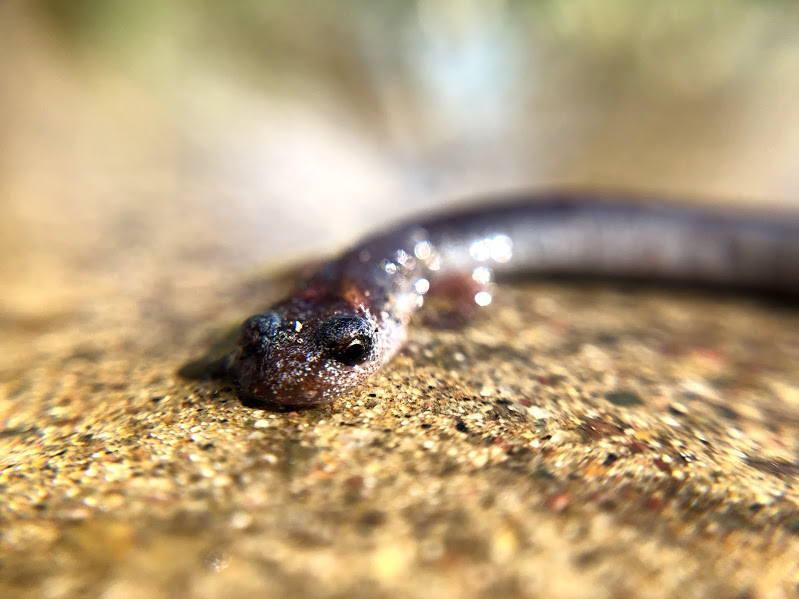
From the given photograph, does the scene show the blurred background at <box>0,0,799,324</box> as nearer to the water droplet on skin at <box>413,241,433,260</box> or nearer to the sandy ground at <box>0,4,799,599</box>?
the water droplet on skin at <box>413,241,433,260</box>

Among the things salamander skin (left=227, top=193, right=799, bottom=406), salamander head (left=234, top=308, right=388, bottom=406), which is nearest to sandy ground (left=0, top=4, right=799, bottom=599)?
salamander head (left=234, top=308, right=388, bottom=406)

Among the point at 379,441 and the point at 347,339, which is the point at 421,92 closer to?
the point at 347,339

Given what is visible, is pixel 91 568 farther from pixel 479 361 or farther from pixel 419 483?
pixel 479 361

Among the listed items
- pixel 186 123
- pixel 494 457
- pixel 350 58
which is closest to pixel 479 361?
pixel 494 457

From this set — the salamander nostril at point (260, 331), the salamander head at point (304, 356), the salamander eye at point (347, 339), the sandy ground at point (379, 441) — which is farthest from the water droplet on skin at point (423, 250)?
the salamander nostril at point (260, 331)

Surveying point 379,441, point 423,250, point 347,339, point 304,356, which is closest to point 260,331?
point 304,356
